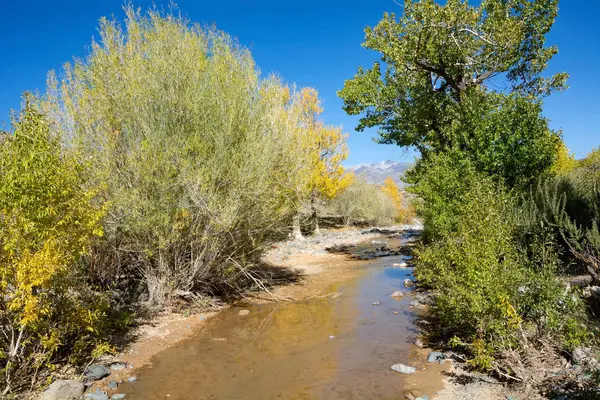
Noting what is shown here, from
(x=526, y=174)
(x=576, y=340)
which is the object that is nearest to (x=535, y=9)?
(x=526, y=174)

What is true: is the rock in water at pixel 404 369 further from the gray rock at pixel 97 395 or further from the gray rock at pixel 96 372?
the gray rock at pixel 96 372

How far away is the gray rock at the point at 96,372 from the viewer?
7362 millimetres

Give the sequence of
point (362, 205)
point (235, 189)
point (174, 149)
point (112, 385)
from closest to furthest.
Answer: point (112, 385) < point (174, 149) < point (235, 189) < point (362, 205)

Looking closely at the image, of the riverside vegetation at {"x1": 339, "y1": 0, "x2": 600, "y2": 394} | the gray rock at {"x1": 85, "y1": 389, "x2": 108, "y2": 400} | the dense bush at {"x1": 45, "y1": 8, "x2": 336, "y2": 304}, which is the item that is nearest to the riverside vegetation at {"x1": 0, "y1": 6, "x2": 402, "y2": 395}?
the dense bush at {"x1": 45, "y1": 8, "x2": 336, "y2": 304}

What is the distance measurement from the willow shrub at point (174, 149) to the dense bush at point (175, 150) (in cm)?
3

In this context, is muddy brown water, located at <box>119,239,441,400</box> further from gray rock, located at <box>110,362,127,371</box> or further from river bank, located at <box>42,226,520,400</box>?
gray rock, located at <box>110,362,127,371</box>

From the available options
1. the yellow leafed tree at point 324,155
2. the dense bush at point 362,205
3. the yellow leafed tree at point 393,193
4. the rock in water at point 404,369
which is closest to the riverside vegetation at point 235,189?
the rock in water at point 404,369

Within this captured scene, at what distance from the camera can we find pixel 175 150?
10.4 m

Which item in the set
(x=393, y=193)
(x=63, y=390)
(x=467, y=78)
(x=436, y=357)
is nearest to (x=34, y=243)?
(x=63, y=390)

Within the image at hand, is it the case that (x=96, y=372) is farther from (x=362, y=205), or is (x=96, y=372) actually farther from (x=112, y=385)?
(x=362, y=205)

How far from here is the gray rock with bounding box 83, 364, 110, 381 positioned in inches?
290

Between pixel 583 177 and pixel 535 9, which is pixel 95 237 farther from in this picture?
pixel 535 9

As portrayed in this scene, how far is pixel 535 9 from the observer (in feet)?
51.1

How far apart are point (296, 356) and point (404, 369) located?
7.62ft
